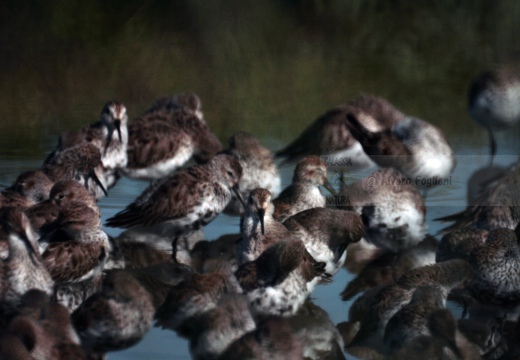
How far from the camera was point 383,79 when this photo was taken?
18.2 meters

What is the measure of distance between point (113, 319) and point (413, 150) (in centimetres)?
530

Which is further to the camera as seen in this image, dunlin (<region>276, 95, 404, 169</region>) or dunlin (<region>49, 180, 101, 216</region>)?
dunlin (<region>276, 95, 404, 169</region>)

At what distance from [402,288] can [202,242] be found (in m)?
2.78

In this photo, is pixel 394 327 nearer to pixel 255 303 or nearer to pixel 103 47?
pixel 255 303

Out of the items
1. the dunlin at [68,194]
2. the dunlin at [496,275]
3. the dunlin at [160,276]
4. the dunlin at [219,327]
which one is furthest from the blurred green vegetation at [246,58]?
the dunlin at [219,327]

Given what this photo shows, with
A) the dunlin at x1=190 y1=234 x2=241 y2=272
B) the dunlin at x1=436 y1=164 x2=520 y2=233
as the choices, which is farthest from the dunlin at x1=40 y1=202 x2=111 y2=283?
the dunlin at x1=436 y1=164 x2=520 y2=233

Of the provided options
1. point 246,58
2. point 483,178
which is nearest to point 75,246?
point 483,178

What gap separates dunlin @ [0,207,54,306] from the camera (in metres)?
6.75

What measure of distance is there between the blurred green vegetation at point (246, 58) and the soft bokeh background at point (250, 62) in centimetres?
4

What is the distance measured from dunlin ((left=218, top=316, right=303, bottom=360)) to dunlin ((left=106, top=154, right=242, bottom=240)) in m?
2.81

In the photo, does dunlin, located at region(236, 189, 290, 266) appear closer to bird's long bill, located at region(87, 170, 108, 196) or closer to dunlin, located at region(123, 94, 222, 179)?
bird's long bill, located at region(87, 170, 108, 196)

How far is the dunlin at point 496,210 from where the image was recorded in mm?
8656

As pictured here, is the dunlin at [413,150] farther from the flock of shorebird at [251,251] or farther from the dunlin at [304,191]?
the dunlin at [304,191]

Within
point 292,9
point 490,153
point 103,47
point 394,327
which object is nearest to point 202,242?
point 394,327
